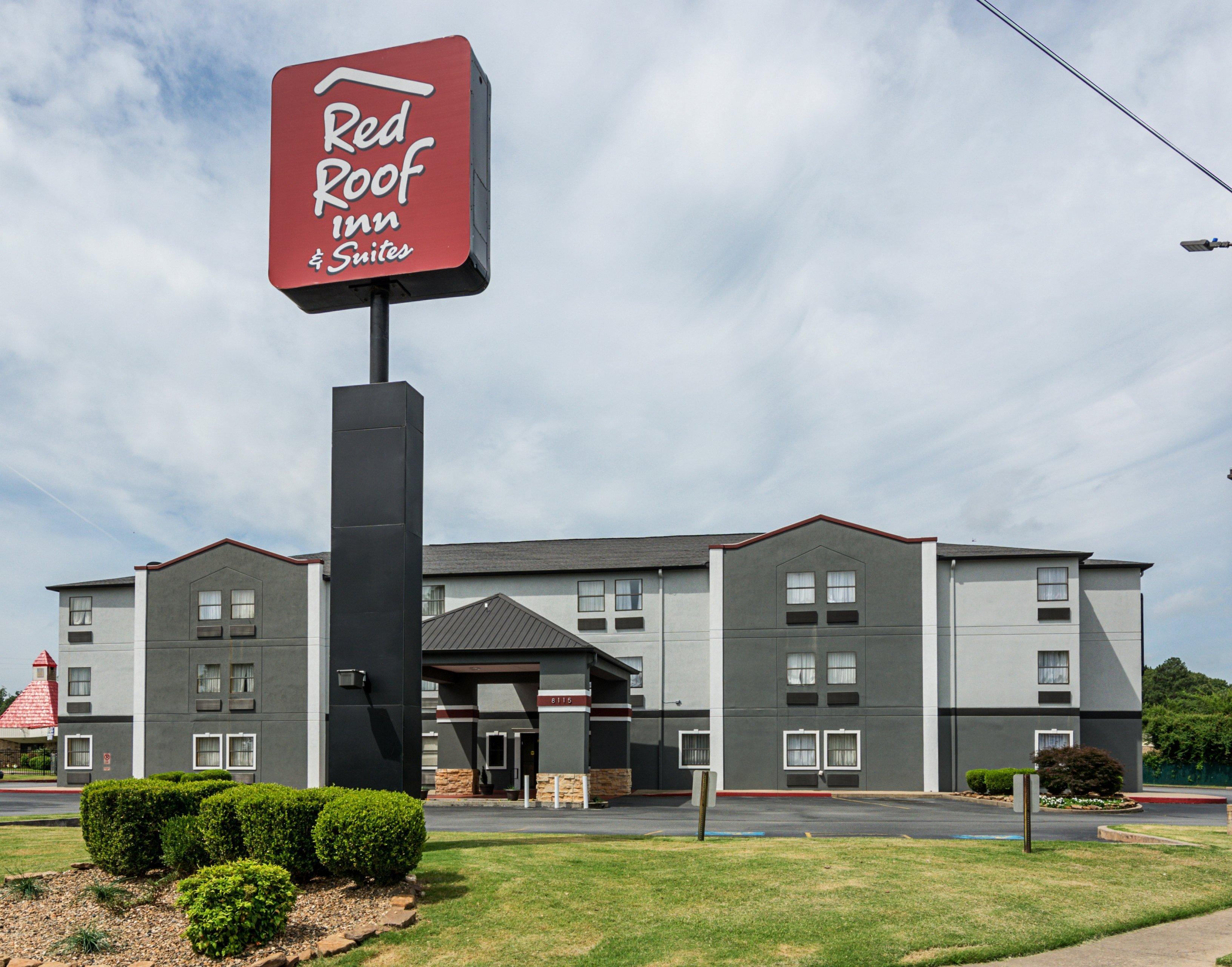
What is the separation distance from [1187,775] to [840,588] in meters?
29.8

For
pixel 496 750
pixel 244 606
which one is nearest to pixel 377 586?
pixel 496 750

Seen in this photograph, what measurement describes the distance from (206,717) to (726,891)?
116ft

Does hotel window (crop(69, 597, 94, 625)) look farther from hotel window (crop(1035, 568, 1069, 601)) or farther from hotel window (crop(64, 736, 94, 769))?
hotel window (crop(1035, 568, 1069, 601))

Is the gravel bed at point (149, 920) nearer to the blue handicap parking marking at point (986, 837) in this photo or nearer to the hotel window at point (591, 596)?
the blue handicap parking marking at point (986, 837)

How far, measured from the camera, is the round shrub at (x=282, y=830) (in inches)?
469

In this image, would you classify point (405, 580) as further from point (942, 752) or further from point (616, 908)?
point (942, 752)

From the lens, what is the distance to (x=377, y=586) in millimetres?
15273

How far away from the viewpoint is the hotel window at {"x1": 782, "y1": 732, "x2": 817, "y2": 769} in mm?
39656

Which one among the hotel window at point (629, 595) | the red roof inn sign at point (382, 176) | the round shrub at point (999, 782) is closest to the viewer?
the red roof inn sign at point (382, 176)

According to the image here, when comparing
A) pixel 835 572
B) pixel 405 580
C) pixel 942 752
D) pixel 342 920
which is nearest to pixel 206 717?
pixel 835 572

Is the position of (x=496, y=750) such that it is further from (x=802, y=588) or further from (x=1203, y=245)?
(x=1203, y=245)

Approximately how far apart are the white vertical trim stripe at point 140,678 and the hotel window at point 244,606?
13.5ft

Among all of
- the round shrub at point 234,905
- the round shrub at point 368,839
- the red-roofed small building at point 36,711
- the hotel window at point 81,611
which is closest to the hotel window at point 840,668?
the round shrub at point 368,839

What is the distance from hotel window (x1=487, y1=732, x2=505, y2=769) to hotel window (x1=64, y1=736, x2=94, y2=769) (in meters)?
17.2
